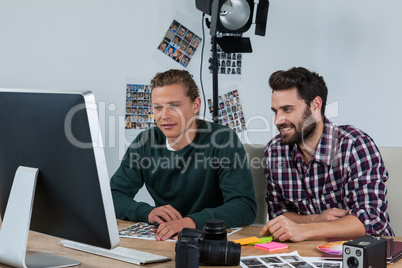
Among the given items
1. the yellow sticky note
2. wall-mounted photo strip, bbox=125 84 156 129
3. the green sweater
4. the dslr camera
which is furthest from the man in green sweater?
wall-mounted photo strip, bbox=125 84 156 129

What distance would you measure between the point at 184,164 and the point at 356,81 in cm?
172

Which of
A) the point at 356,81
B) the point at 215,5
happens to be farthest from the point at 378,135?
the point at 215,5

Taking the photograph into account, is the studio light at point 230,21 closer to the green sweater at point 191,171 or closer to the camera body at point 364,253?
the green sweater at point 191,171

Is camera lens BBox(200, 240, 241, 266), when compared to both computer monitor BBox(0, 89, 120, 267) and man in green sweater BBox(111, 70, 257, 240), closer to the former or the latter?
computer monitor BBox(0, 89, 120, 267)

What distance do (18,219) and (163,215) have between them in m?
0.65

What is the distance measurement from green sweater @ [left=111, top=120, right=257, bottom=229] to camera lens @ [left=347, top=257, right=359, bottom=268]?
805 millimetres

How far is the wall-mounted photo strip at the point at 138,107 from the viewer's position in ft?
10.5

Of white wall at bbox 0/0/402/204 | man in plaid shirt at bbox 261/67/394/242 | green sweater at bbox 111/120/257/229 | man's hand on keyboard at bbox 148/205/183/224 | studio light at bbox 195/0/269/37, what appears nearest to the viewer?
man's hand on keyboard at bbox 148/205/183/224

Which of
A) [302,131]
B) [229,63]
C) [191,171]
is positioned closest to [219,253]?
[191,171]

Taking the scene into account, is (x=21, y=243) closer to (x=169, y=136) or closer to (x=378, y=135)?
(x=169, y=136)

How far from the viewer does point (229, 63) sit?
10.8 ft

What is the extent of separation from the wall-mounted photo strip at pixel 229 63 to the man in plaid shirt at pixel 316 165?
4.05 feet

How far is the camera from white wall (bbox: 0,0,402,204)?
3.10 m

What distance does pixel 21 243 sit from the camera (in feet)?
3.43
